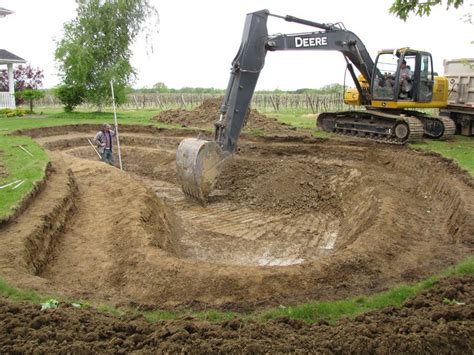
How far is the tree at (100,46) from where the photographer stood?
27.0 metres

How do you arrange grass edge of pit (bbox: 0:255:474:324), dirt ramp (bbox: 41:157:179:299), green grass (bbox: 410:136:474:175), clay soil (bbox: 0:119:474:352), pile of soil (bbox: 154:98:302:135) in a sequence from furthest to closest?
pile of soil (bbox: 154:98:302:135) → green grass (bbox: 410:136:474:175) → dirt ramp (bbox: 41:157:179:299) → grass edge of pit (bbox: 0:255:474:324) → clay soil (bbox: 0:119:474:352)

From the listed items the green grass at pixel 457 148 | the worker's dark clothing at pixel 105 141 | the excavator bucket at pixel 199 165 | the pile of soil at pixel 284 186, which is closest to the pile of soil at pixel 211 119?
the pile of soil at pixel 284 186

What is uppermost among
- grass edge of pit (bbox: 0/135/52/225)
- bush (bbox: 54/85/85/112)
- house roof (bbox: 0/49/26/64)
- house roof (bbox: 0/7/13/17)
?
house roof (bbox: 0/7/13/17)

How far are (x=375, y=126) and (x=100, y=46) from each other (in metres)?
17.6

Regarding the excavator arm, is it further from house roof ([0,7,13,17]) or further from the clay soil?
house roof ([0,7,13,17])

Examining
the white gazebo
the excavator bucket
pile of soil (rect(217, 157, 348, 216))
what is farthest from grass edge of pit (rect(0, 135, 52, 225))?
the white gazebo

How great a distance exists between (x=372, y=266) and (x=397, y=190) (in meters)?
4.81

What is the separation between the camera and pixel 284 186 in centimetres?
1327

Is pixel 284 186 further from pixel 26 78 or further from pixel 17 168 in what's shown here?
pixel 26 78

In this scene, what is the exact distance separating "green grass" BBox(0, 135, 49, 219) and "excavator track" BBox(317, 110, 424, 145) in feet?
33.6

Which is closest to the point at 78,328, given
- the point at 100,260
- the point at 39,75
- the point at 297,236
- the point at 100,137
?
the point at 100,260

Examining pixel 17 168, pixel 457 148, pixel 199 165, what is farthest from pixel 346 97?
pixel 17 168

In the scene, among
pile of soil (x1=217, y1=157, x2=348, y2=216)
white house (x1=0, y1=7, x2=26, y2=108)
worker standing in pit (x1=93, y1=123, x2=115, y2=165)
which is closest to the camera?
pile of soil (x1=217, y1=157, x2=348, y2=216)

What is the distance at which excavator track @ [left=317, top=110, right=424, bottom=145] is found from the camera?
1530cm
